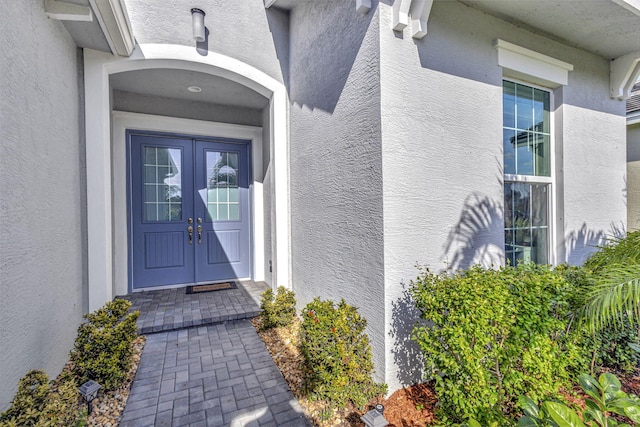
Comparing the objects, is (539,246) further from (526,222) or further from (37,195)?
(37,195)

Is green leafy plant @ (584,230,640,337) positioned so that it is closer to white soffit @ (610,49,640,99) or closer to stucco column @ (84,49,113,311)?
white soffit @ (610,49,640,99)

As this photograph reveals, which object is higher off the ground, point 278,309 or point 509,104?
point 509,104

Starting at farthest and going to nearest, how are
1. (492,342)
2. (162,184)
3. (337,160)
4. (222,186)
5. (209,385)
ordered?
(222,186), (162,184), (337,160), (209,385), (492,342)

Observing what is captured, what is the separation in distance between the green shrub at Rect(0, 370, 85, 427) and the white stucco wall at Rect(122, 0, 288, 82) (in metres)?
3.74

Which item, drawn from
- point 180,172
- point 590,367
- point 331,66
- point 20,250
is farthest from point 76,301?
point 590,367

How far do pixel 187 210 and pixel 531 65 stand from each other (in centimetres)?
586

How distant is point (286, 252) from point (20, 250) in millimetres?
2908

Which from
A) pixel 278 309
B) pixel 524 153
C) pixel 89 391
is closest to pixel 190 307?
pixel 278 309

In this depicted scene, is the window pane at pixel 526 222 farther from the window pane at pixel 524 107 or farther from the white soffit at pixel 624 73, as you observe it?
the white soffit at pixel 624 73

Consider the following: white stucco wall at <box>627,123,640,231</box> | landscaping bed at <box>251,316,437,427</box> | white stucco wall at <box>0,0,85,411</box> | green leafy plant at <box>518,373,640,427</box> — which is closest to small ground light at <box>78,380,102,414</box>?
white stucco wall at <box>0,0,85,411</box>

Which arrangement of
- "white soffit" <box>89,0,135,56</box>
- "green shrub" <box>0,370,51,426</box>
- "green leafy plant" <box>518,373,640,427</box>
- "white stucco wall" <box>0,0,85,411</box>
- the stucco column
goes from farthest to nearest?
the stucco column < "white soffit" <box>89,0,135,56</box> < "white stucco wall" <box>0,0,85,411</box> < "green shrub" <box>0,370,51,426</box> < "green leafy plant" <box>518,373,640,427</box>

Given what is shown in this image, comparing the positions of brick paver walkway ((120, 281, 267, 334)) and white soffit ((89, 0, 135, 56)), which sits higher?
white soffit ((89, 0, 135, 56))

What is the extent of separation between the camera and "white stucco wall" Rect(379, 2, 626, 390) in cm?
263

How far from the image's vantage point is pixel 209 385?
9.22ft
